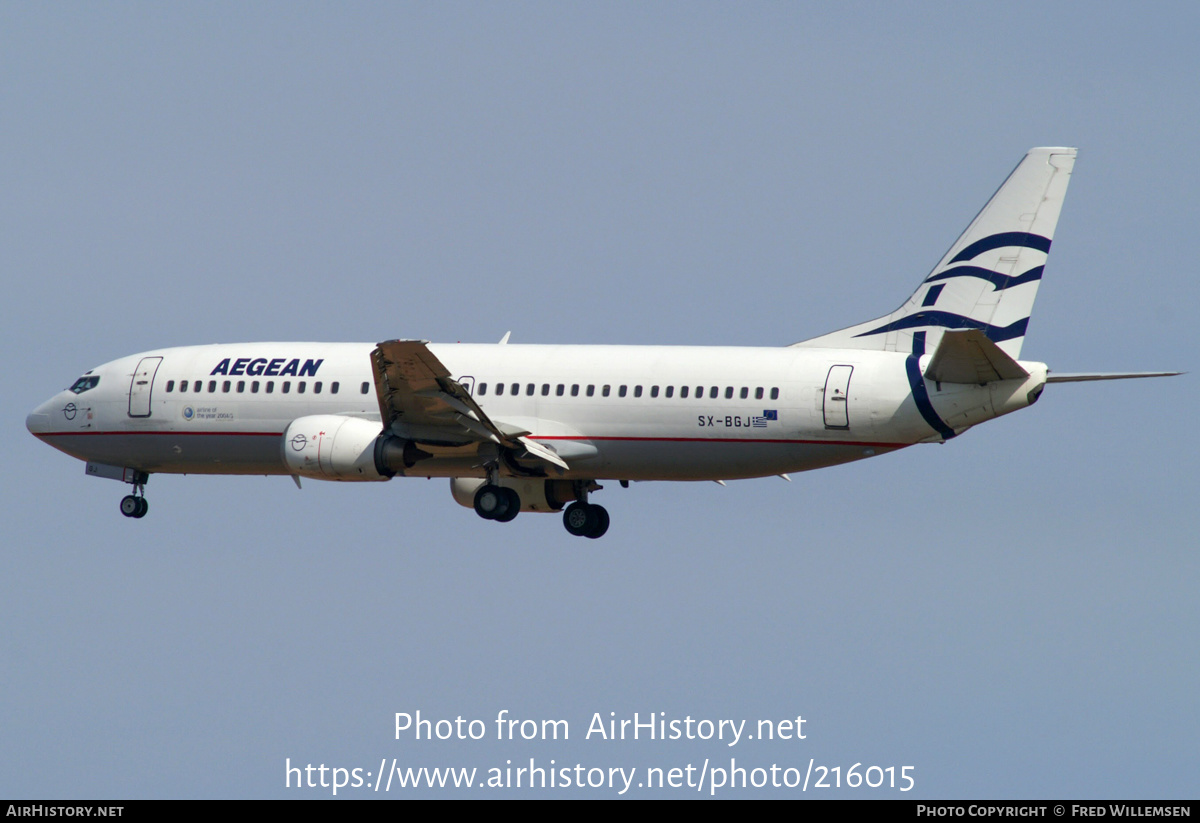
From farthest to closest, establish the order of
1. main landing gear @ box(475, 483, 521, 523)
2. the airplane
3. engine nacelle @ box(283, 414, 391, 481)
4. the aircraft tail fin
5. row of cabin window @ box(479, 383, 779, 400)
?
main landing gear @ box(475, 483, 521, 523), engine nacelle @ box(283, 414, 391, 481), row of cabin window @ box(479, 383, 779, 400), the aircraft tail fin, the airplane

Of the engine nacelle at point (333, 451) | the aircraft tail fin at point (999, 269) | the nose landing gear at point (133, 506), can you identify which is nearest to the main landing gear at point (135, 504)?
the nose landing gear at point (133, 506)

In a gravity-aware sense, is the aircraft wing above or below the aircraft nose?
below

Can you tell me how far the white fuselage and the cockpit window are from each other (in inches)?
7.0

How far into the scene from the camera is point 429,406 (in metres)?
46.9

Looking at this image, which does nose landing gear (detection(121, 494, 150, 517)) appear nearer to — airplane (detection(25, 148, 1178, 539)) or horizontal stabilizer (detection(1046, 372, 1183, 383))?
airplane (detection(25, 148, 1178, 539))

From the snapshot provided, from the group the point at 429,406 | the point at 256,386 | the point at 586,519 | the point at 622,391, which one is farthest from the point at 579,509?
the point at 256,386

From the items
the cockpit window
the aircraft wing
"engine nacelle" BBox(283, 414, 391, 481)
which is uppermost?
the cockpit window

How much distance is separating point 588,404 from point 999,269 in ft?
34.7

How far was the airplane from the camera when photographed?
44.8 m

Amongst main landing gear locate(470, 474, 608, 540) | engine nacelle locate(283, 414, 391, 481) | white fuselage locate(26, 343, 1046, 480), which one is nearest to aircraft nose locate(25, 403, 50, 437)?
white fuselage locate(26, 343, 1046, 480)

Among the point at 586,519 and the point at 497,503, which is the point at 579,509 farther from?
the point at 497,503

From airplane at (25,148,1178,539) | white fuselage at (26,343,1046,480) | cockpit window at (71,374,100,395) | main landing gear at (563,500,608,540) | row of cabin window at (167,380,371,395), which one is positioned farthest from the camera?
cockpit window at (71,374,100,395)

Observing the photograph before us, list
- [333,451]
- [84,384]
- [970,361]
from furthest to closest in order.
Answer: [84,384] < [333,451] < [970,361]

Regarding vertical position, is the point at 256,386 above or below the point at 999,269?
below
